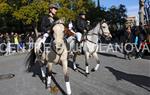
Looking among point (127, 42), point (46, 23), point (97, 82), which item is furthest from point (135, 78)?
point (127, 42)

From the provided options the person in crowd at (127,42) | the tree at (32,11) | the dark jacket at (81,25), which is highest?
the tree at (32,11)

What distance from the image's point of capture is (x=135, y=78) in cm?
1611

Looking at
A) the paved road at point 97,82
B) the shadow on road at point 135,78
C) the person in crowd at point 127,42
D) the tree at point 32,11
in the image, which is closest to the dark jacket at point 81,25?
the paved road at point 97,82

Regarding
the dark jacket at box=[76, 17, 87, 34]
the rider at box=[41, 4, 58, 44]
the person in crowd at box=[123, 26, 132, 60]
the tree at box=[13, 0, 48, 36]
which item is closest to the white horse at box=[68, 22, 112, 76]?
the dark jacket at box=[76, 17, 87, 34]

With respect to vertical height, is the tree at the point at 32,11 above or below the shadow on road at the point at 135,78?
above

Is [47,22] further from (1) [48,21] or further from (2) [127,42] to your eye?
(2) [127,42]

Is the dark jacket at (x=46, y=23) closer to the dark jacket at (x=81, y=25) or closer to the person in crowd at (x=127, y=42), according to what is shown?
the dark jacket at (x=81, y=25)

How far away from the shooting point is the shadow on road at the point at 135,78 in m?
14.5

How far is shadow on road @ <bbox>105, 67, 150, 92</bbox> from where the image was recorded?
1446cm

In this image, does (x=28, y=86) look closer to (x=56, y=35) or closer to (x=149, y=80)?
Answer: (x=56, y=35)

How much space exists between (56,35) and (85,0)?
154ft

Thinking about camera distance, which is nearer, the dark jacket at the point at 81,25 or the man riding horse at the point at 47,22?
the man riding horse at the point at 47,22

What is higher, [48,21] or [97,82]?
[48,21]

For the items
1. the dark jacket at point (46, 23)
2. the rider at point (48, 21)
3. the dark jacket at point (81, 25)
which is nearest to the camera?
the rider at point (48, 21)
